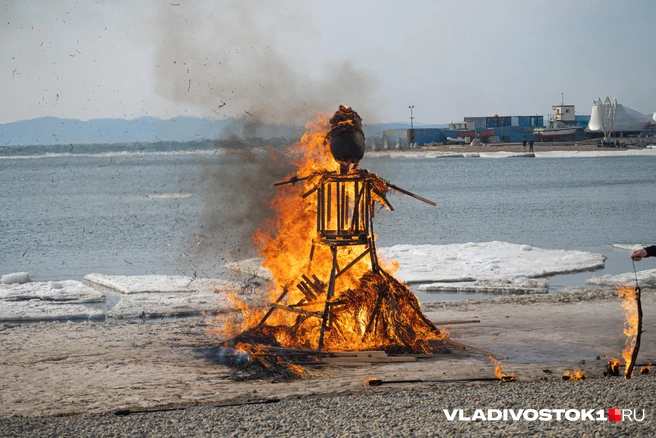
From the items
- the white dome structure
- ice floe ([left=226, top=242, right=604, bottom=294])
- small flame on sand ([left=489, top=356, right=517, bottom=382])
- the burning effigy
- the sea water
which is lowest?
the sea water

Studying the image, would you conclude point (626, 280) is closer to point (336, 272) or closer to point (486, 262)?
point (486, 262)

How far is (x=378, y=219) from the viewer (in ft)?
153

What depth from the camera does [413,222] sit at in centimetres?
4575

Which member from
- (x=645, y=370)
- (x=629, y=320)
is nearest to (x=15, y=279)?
(x=629, y=320)

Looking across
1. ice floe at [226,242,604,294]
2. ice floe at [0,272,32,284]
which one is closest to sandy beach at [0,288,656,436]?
ice floe at [226,242,604,294]

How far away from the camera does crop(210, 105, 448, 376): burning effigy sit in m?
13.2

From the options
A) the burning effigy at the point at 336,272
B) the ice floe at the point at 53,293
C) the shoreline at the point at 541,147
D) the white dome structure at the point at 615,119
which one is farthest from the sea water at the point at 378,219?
the white dome structure at the point at 615,119

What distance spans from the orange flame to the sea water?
216 centimetres

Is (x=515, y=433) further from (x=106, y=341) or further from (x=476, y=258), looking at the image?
(x=476, y=258)

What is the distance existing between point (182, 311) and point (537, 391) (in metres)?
9.76

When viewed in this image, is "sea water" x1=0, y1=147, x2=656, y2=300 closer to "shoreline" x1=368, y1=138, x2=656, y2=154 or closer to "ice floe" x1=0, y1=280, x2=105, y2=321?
"ice floe" x1=0, y1=280, x2=105, y2=321

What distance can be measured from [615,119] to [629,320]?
15220 centimetres

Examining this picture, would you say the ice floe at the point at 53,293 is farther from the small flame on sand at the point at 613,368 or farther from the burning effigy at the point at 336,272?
the small flame on sand at the point at 613,368

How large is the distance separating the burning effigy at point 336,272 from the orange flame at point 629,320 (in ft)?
9.11
